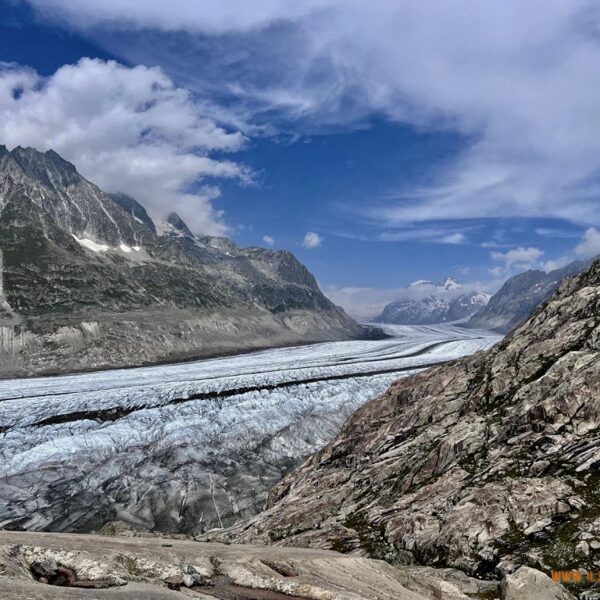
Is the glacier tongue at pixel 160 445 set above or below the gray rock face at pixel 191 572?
below

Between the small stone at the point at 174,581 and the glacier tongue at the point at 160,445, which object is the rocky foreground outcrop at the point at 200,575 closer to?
the small stone at the point at 174,581

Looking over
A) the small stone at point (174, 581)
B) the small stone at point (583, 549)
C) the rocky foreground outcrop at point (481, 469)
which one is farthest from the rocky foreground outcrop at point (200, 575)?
the rocky foreground outcrop at point (481, 469)

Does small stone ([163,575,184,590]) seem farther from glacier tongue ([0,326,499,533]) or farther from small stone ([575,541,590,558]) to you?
glacier tongue ([0,326,499,533])

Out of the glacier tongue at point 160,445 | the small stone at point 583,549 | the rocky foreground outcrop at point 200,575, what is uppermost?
the rocky foreground outcrop at point 200,575

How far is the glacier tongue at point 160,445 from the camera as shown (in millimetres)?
37375

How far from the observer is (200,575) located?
1047cm

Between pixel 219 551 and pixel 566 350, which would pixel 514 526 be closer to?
pixel 219 551

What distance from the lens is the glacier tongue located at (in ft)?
123

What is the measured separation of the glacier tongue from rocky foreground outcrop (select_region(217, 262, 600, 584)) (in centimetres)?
1152

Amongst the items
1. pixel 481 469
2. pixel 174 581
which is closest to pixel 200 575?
pixel 174 581

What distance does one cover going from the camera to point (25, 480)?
40.3 metres

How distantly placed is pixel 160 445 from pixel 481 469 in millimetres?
36164

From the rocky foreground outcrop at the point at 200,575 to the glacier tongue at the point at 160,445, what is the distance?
26.1 meters

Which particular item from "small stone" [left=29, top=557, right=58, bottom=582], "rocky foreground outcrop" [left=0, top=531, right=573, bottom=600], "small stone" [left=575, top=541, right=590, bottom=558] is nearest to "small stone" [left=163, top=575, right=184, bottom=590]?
"rocky foreground outcrop" [left=0, top=531, right=573, bottom=600]
